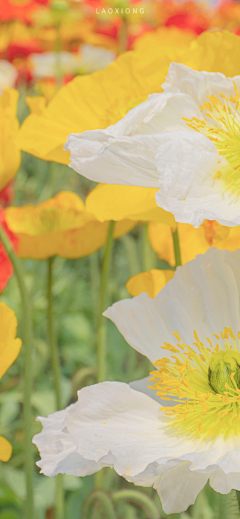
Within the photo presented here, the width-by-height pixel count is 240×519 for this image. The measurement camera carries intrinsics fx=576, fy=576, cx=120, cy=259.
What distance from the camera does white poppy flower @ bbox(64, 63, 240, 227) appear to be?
25cm

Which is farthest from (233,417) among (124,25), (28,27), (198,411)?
(28,27)

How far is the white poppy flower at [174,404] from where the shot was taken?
0.26 meters

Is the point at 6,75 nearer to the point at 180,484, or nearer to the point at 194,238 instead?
the point at 194,238

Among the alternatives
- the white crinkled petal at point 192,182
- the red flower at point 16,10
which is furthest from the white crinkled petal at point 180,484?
the red flower at point 16,10

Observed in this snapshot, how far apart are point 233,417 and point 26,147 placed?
0.76ft

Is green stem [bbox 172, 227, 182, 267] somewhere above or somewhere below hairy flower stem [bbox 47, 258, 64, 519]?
above

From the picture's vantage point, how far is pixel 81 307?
1.28 meters

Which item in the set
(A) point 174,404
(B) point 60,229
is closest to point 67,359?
(B) point 60,229

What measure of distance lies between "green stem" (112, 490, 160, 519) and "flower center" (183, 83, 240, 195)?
234 mm

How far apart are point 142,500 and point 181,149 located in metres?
0.26

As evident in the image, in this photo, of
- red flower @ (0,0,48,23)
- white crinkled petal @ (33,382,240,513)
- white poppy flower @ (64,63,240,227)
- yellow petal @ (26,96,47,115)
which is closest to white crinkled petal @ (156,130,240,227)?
white poppy flower @ (64,63,240,227)

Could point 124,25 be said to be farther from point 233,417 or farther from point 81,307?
point 233,417

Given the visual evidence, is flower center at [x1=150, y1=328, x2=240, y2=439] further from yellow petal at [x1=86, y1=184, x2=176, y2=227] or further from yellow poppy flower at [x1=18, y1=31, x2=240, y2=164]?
yellow poppy flower at [x1=18, y1=31, x2=240, y2=164]

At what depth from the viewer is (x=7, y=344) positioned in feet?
1.15
